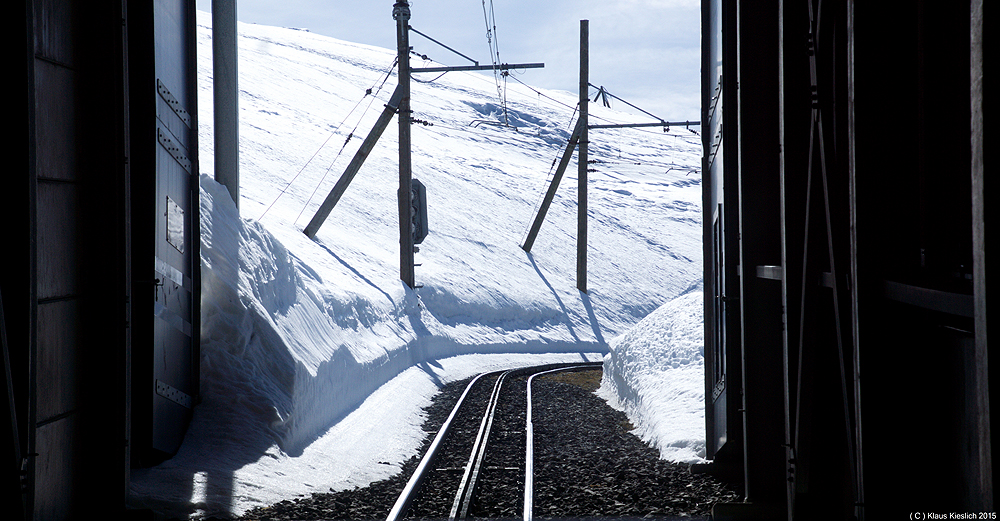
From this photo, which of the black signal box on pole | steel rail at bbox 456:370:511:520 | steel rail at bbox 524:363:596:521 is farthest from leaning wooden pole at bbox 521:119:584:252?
steel rail at bbox 456:370:511:520

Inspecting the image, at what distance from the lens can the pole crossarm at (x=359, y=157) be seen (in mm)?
20191

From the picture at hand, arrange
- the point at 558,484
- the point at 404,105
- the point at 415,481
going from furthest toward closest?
the point at 404,105 < the point at 558,484 < the point at 415,481

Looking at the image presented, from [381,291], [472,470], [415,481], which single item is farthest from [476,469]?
[381,291]

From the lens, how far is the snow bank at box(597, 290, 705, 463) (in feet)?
28.5

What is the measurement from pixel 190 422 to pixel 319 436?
2.09 m

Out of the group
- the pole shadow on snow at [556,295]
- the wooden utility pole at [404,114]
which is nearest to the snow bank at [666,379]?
the wooden utility pole at [404,114]

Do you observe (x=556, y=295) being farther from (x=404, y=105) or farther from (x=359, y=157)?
(x=404, y=105)

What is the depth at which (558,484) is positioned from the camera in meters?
7.28

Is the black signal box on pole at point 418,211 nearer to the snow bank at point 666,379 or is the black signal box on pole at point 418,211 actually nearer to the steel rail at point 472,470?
the snow bank at point 666,379

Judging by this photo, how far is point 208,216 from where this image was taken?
970cm

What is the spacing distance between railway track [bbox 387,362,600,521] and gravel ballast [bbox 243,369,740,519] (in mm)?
15

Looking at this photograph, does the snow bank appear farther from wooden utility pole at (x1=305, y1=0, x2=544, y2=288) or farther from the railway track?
wooden utility pole at (x1=305, y1=0, x2=544, y2=288)

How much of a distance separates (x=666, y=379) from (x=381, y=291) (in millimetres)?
10534

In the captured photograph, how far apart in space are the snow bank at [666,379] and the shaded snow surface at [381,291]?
5 cm
